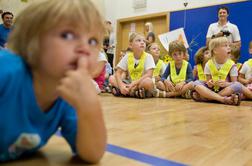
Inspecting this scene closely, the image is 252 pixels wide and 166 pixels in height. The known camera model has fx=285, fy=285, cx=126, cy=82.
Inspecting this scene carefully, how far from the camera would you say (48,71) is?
0.48m

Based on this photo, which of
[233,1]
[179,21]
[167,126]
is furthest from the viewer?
[179,21]

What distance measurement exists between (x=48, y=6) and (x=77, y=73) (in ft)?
0.44

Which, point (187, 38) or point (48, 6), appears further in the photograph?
point (187, 38)

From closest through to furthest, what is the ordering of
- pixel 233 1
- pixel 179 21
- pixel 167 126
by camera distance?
pixel 167 126, pixel 233 1, pixel 179 21

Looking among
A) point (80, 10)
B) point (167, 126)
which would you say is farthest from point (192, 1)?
point (80, 10)

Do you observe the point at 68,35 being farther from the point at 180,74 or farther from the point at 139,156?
the point at 180,74

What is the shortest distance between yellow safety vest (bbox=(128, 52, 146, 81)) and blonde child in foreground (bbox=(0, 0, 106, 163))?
7.15ft

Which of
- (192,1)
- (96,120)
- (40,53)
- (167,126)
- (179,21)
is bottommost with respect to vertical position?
Answer: (167,126)

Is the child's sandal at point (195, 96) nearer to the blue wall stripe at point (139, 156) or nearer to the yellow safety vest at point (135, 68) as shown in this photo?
the yellow safety vest at point (135, 68)

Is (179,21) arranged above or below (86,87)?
above

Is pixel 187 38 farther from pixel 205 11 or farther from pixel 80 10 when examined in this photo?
pixel 80 10

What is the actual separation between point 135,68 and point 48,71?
227 cm

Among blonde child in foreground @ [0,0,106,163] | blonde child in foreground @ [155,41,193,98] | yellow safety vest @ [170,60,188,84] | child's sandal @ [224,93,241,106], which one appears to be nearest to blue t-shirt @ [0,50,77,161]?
blonde child in foreground @ [0,0,106,163]

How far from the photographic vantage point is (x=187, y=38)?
175 inches
